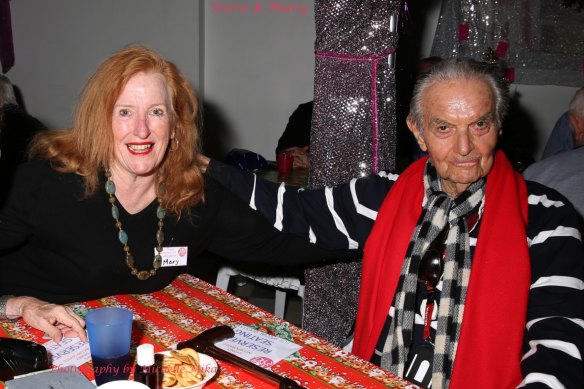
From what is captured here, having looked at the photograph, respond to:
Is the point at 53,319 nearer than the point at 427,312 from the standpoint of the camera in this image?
Yes

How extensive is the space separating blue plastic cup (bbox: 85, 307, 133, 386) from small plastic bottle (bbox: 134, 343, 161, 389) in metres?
0.15

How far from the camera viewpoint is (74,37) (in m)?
6.43

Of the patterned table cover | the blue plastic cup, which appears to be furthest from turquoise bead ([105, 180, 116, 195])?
the blue plastic cup

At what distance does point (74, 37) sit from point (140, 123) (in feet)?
15.8

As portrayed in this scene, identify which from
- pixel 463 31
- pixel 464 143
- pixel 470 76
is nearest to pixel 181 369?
pixel 464 143

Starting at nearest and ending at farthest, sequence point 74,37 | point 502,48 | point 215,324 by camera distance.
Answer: point 215,324
point 74,37
point 502,48

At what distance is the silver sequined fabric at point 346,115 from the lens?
2.78m

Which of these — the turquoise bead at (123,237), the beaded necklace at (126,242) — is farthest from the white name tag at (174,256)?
the turquoise bead at (123,237)

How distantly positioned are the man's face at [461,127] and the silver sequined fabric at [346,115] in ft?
2.31

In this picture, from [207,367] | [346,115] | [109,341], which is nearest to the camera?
[109,341]

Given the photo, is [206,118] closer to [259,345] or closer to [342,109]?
[342,109]

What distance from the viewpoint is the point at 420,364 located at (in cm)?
212

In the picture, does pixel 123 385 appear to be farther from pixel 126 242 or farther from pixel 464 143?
pixel 464 143

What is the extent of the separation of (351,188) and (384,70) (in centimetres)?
68
